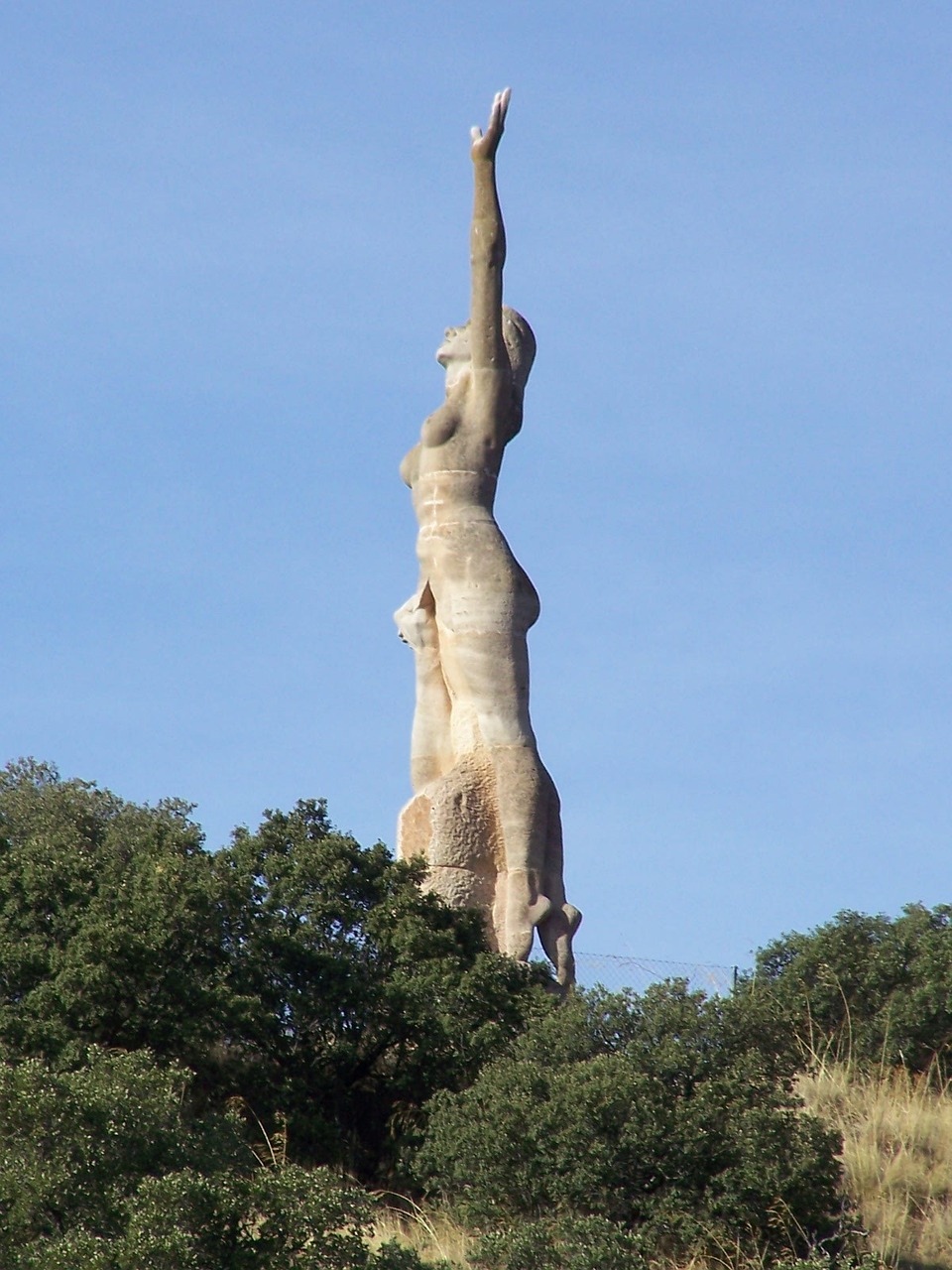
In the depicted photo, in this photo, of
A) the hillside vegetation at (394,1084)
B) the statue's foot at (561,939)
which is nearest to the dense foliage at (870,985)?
the hillside vegetation at (394,1084)

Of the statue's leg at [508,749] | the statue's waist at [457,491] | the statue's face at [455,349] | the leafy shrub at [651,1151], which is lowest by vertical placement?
the leafy shrub at [651,1151]

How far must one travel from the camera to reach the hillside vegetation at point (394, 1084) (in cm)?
961

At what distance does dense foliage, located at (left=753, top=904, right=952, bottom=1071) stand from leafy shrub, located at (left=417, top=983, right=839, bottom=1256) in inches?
102

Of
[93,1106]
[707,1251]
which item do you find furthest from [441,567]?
[93,1106]

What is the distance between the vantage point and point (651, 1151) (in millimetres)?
11914

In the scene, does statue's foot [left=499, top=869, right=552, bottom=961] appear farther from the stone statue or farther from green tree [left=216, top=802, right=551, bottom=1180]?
green tree [left=216, top=802, right=551, bottom=1180]

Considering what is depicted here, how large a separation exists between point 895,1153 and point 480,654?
464 cm

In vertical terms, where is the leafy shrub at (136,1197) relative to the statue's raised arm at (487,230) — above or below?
below

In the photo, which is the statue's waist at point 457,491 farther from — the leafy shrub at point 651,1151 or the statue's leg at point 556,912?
the leafy shrub at point 651,1151

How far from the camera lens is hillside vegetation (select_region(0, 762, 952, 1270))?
9.61 m

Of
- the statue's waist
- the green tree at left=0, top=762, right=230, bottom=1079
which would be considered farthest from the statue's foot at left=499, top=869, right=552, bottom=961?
the statue's waist

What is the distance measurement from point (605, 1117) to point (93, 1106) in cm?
320

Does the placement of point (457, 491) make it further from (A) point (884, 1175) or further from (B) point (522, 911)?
(A) point (884, 1175)

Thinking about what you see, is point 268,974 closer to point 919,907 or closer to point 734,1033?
point 734,1033
